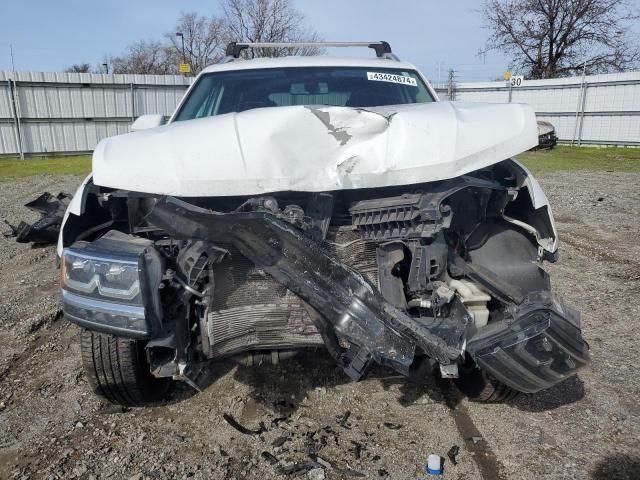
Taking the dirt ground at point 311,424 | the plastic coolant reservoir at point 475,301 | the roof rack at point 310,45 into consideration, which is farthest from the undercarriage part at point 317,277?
the roof rack at point 310,45

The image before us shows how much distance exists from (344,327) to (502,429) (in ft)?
3.61

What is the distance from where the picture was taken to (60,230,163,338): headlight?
1.92m

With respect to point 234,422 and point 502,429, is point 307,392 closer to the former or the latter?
point 234,422

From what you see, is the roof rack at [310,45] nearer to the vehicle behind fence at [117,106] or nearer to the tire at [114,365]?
the tire at [114,365]

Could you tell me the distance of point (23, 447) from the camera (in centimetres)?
241

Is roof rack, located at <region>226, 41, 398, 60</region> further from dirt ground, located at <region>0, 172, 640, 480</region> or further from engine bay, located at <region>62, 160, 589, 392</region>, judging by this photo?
dirt ground, located at <region>0, 172, 640, 480</region>

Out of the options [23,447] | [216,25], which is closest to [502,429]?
[23,447]

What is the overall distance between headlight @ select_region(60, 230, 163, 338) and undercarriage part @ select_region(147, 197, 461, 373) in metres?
0.19

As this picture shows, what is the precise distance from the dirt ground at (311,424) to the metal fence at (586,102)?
45.6 ft

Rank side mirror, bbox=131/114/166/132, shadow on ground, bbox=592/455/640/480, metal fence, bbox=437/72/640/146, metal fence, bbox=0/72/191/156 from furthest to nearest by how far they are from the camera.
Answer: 1. metal fence, bbox=437/72/640/146
2. metal fence, bbox=0/72/191/156
3. side mirror, bbox=131/114/166/132
4. shadow on ground, bbox=592/455/640/480

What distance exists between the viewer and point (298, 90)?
3641 millimetres

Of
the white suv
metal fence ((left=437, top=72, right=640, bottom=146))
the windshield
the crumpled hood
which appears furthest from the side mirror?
metal fence ((left=437, top=72, right=640, bottom=146))

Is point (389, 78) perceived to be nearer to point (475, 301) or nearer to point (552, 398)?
point (475, 301)

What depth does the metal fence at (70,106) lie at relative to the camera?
14297 mm
